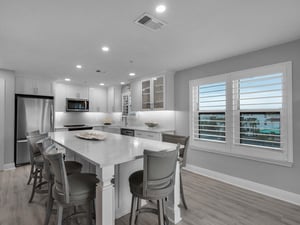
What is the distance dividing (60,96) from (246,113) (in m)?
5.64

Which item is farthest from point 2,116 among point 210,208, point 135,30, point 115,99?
point 210,208

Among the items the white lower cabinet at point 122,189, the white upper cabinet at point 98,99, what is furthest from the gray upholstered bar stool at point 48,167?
the white upper cabinet at point 98,99

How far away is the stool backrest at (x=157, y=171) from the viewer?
1524 mm

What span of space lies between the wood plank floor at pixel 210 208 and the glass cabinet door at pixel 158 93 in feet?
7.20

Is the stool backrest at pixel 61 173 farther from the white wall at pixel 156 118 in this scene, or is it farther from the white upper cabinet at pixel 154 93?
the white wall at pixel 156 118

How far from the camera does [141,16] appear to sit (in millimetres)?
1935

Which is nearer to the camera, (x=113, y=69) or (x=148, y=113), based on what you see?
(x=113, y=69)

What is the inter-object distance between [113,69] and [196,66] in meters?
2.09

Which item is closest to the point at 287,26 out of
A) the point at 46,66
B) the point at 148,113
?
the point at 148,113

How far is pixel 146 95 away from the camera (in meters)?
5.06

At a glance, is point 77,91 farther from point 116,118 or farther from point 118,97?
point 116,118

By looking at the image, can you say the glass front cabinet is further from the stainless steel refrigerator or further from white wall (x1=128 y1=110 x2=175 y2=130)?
the stainless steel refrigerator

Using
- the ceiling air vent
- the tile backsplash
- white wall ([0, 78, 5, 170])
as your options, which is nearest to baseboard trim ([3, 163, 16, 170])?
white wall ([0, 78, 5, 170])

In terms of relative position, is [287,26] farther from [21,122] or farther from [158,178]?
[21,122]
